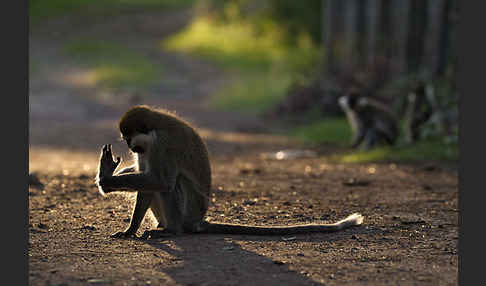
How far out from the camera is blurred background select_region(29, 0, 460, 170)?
1523 cm

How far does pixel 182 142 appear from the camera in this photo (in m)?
6.38

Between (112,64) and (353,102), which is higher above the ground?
(112,64)

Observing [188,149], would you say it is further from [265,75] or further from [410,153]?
[265,75]

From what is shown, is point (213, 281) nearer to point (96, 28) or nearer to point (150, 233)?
point (150, 233)

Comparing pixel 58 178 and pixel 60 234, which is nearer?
pixel 60 234

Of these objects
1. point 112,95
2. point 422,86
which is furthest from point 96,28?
point 422,86

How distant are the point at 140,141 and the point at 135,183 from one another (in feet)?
1.25

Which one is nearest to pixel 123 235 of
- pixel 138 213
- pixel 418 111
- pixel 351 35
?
pixel 138 213

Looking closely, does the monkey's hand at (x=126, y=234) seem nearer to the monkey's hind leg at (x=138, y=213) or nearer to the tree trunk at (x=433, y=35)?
the monkey's hind leg at (x=138, y=213)

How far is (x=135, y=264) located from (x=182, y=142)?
1.33 meters

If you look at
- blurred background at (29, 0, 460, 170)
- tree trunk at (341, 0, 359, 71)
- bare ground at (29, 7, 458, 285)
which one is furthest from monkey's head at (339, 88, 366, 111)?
tree trunk at (341, 0, 359, 71)

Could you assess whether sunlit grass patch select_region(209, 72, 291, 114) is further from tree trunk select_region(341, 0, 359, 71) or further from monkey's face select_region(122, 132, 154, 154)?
monkey's face select_region(122, 132, 154, 154)

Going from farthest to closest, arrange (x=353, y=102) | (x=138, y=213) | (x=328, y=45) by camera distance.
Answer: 1. (x=328, y=45)
2. (x=353, y=102)
3. (x=138, y=213)

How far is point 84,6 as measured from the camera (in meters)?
53.2
